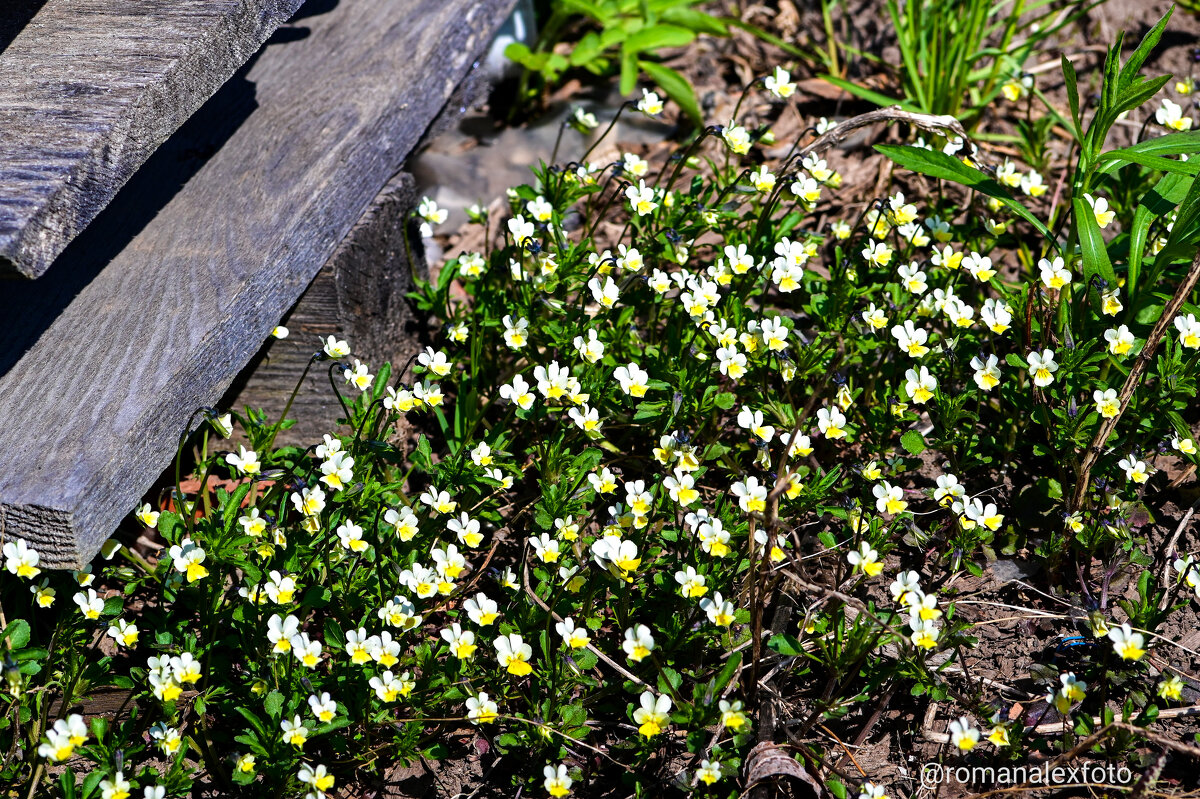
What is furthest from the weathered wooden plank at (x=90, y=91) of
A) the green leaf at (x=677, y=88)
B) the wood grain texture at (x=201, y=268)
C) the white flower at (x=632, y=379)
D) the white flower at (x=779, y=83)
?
the green leaf at (x=677, y=88)

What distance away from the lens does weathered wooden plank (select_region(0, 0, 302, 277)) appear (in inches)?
81.8

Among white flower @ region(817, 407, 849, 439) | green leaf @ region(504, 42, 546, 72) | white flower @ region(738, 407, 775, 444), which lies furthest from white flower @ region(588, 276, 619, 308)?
green leaf @ region(504, 42, 546, 72)

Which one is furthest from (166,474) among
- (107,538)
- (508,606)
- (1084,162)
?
(1084,162)

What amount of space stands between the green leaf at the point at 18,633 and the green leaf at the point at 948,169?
2.45 m

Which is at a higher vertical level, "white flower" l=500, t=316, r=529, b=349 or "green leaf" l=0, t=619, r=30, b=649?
→ "white flower" l=500, t=316, r=529, b=349

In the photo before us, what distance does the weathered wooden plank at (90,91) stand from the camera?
2.08 m

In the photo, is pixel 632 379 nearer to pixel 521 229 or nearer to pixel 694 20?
pixel 521 229

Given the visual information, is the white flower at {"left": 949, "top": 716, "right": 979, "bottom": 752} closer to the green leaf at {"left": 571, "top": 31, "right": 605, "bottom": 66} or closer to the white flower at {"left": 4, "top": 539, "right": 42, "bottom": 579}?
the white flower at {"left": 4, "top": 539, "right": 42, "bottom": 579}

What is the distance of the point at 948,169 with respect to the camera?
2809 millimetres

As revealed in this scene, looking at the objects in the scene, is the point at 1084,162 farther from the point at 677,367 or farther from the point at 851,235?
the point at 677,367

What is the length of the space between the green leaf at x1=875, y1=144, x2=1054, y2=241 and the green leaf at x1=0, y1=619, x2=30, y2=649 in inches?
96.4

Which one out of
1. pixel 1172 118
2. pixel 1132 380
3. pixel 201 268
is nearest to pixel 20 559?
pixel 201 268

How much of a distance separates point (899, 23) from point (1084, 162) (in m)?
1.22

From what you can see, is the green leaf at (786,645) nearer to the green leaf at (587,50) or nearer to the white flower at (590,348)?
the white flower at (590,348)
